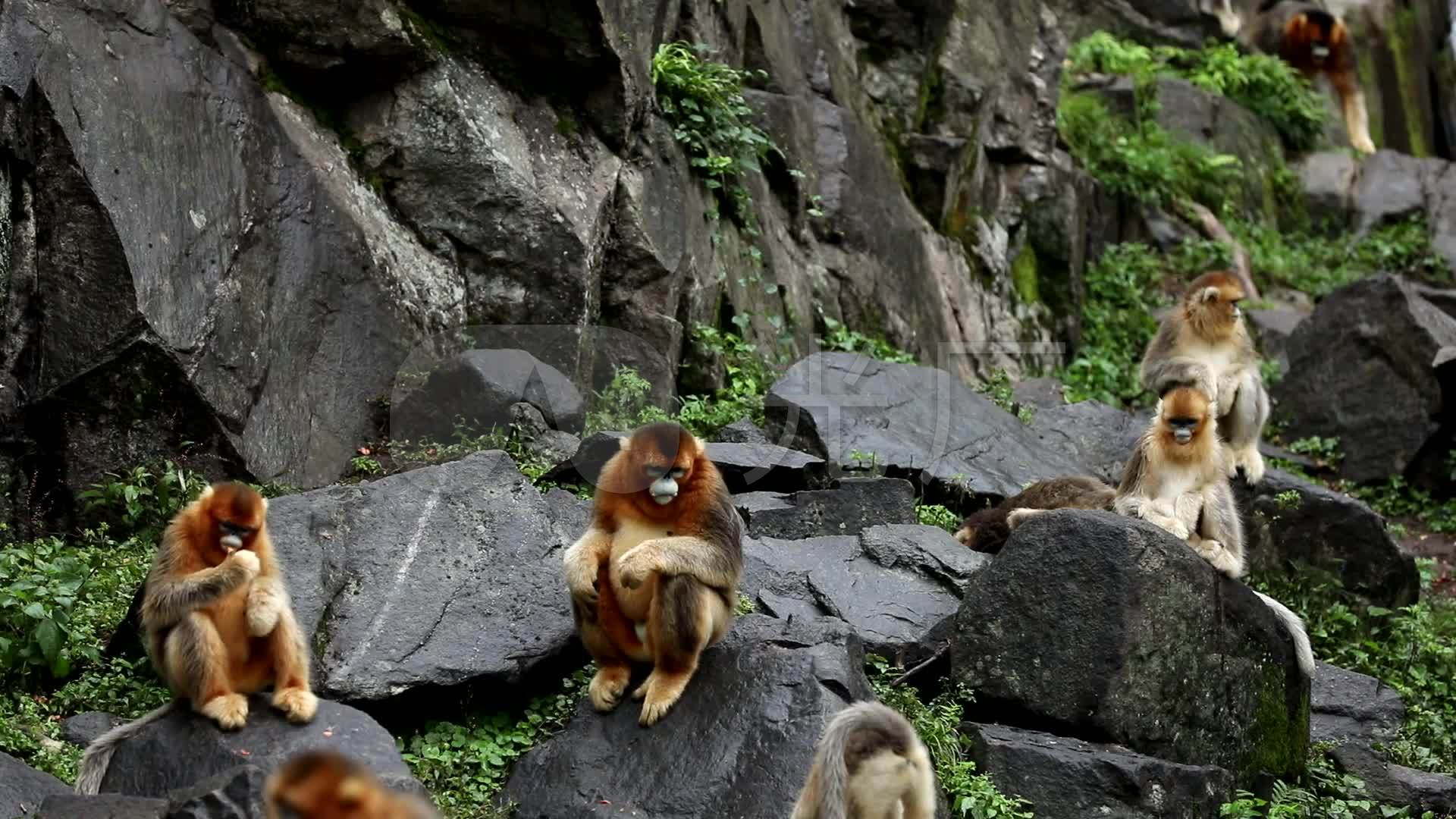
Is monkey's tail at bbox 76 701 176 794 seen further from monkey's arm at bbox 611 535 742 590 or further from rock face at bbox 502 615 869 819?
monkey's arm at bbox 611 535 742 590

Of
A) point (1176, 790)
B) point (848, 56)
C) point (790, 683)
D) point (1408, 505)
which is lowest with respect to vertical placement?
point (1408, 505)

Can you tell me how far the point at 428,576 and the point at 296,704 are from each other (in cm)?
168

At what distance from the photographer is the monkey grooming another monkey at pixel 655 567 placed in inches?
307

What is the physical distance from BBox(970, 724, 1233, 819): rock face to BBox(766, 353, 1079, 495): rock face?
4.10m

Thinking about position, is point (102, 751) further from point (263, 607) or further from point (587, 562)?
point (587, 562)

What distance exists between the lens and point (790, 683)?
8.03m

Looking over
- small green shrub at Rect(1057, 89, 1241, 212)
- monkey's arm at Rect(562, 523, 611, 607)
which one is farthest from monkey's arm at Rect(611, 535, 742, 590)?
small green shrub at Rect(1057, 89, 1241, 212)

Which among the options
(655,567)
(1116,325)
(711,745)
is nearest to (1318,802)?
(711,745)

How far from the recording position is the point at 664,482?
7672 mm

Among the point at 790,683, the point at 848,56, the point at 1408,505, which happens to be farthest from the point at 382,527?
the point at 1408,505

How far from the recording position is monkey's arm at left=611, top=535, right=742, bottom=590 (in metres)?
7.73

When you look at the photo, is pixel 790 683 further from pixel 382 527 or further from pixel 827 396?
pixel 827 396

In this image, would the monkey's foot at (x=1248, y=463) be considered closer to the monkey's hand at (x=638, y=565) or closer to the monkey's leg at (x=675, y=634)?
the monkey's leg at (x=675, y=634)

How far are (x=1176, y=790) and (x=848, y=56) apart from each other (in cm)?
1056
